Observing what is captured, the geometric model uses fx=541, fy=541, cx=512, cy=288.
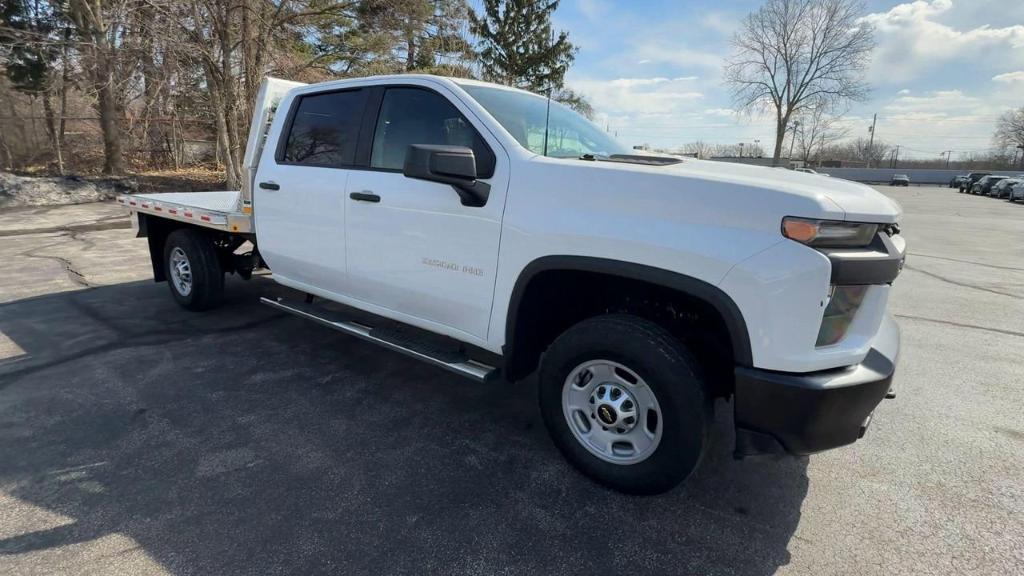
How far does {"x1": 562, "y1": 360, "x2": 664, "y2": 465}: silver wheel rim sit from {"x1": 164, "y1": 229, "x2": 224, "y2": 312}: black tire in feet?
13.7

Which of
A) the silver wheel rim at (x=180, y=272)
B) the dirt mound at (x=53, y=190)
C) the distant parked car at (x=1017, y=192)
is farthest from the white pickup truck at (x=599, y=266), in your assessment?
the distant parked car at (x=1017, y=192)

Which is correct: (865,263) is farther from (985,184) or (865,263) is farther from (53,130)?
(985,184)

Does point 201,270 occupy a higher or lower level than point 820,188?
lower

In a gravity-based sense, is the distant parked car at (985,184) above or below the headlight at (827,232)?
above

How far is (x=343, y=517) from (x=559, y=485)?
1.07 meters

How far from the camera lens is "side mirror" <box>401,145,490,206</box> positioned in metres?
2.66

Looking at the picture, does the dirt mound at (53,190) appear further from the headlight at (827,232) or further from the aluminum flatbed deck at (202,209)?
the headlight at (827,232)

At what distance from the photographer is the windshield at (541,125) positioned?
10.4ft

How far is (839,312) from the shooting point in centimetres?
224

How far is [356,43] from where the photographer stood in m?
16.9

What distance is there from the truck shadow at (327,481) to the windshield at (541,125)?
1.75 m

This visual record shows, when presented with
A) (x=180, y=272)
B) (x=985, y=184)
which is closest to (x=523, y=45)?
(x=180, y=272)

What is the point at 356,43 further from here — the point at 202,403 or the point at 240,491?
the point at 240,491

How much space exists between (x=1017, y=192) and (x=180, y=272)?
43512 mm
